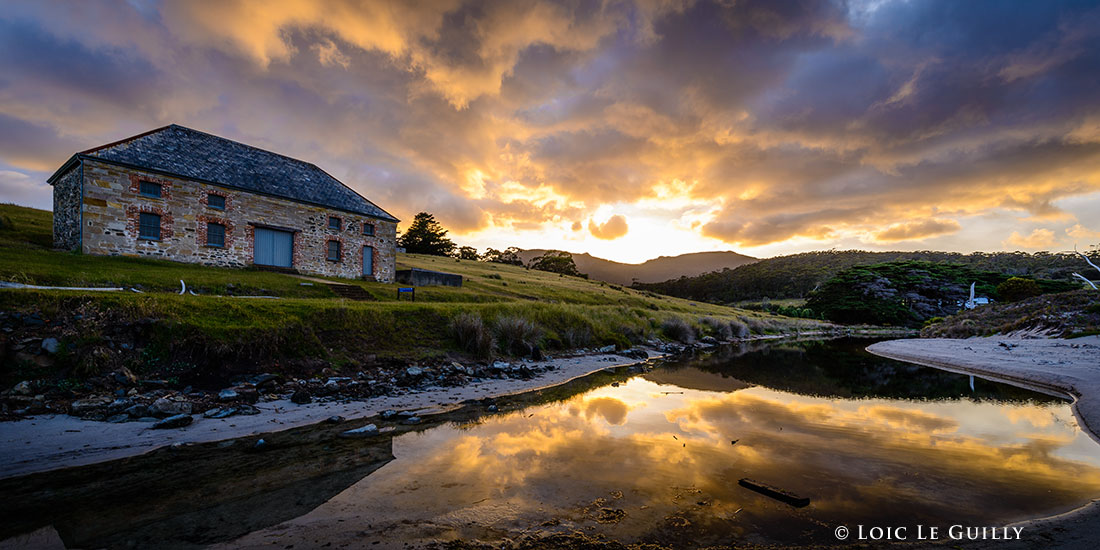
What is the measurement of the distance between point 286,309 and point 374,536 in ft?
35.4

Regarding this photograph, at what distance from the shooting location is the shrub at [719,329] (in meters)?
32.8

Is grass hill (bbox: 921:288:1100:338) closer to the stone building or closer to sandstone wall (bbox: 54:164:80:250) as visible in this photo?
the stone building

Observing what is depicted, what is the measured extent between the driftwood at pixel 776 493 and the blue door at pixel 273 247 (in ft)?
104

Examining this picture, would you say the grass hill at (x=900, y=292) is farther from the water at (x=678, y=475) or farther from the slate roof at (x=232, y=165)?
the slate roof at (x=232, y=165)

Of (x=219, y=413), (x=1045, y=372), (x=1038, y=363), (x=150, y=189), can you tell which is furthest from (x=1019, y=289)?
(x=150, y=189)

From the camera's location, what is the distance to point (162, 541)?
3.91 meters

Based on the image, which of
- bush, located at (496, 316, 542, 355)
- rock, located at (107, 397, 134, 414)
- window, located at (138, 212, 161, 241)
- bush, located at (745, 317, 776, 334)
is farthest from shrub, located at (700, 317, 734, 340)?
window, located at (138, 212, 161, 241)

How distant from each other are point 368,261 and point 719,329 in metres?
28.8

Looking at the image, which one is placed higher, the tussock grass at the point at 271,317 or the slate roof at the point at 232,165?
the slate roof at the point at 232,165

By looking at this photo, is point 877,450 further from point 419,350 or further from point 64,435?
point 64,435

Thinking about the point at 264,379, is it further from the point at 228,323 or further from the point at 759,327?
the point at 759,327

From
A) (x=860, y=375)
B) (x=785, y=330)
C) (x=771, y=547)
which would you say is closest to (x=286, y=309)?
(x=771, y=547)

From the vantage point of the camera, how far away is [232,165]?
2822 cm

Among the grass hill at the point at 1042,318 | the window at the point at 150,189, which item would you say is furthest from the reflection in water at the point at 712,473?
the window at the point at 150,189
